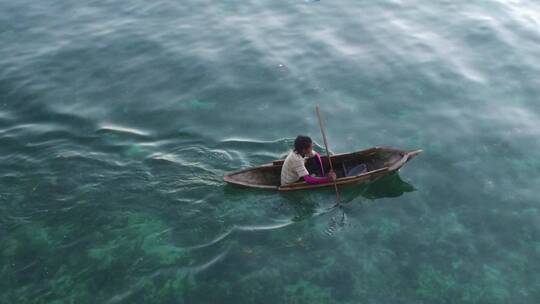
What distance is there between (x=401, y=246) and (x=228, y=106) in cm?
851

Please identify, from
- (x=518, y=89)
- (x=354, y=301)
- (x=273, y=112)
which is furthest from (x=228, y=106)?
(x=518, y=89)

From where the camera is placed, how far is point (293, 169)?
542 inches

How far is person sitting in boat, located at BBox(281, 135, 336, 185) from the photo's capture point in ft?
43.4

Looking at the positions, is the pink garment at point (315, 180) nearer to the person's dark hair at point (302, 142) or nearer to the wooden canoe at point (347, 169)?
the wooden canoe at point (347, 169)

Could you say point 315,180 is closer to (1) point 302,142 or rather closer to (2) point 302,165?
(2) point 302,165

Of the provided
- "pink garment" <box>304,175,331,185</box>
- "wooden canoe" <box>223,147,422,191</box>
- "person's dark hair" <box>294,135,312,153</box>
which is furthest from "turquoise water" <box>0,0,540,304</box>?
"person's dark hair" <box>294,135,312,153</box>

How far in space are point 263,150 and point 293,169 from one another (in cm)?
277

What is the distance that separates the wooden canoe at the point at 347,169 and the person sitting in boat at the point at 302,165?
197 millimetres

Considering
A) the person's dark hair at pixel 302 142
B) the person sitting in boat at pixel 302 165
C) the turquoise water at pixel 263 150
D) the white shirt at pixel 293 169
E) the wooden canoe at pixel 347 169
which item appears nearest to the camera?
the turquoise water at pixel 263 150

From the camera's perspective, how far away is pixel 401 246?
1312 cm

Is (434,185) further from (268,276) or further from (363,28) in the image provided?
(363,28)

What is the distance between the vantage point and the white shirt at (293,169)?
1353 centimetres

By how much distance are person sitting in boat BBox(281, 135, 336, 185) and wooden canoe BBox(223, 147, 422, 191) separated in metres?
0.20

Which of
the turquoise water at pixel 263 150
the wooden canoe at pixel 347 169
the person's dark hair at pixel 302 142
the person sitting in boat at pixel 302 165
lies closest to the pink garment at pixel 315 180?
the person sitting in boat at pixel 302 165
